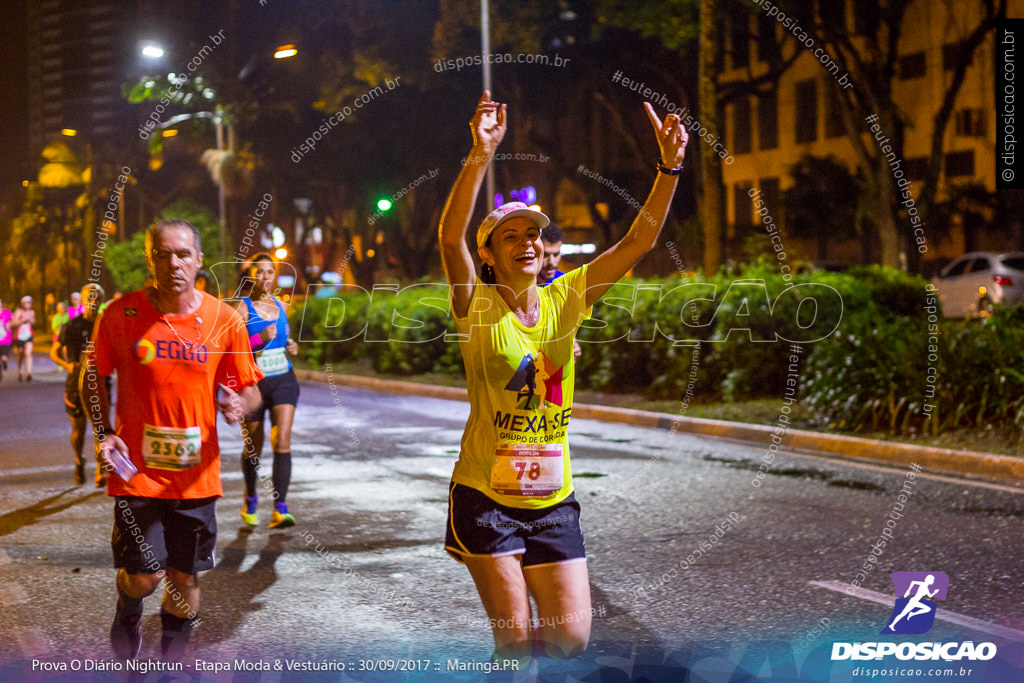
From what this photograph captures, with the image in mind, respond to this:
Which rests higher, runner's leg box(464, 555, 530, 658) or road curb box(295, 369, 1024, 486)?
runner's leg box(464, 555, 530, 658)

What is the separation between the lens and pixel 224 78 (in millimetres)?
31391

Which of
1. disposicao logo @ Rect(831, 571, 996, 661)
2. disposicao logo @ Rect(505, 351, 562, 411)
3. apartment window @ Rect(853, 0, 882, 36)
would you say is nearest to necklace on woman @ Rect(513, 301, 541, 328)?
disposicao logo @ Rect(505, 351, 562, 411)

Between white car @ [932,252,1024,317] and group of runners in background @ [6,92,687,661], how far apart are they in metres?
22.9

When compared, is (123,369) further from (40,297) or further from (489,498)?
(40,297)

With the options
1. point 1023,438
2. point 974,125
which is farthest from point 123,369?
point 974,125

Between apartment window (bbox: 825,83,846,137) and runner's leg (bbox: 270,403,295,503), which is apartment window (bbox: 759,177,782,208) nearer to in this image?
apartment window (bbox: 825,83,846,137)

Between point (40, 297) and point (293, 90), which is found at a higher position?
point (293, 90)

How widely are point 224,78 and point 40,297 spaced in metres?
47.8

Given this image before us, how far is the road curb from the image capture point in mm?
9695

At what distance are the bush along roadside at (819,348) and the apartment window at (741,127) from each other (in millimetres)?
29978

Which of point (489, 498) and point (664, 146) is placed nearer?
point (489, 498)

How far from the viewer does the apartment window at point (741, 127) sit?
47.8m

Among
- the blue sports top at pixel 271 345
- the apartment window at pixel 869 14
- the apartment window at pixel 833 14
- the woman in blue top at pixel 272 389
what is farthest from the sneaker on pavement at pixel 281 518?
the apartment window at pixel 869 14

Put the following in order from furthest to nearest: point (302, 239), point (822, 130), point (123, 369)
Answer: point (302, 239) < point (822, 130) < point (123, 369)
